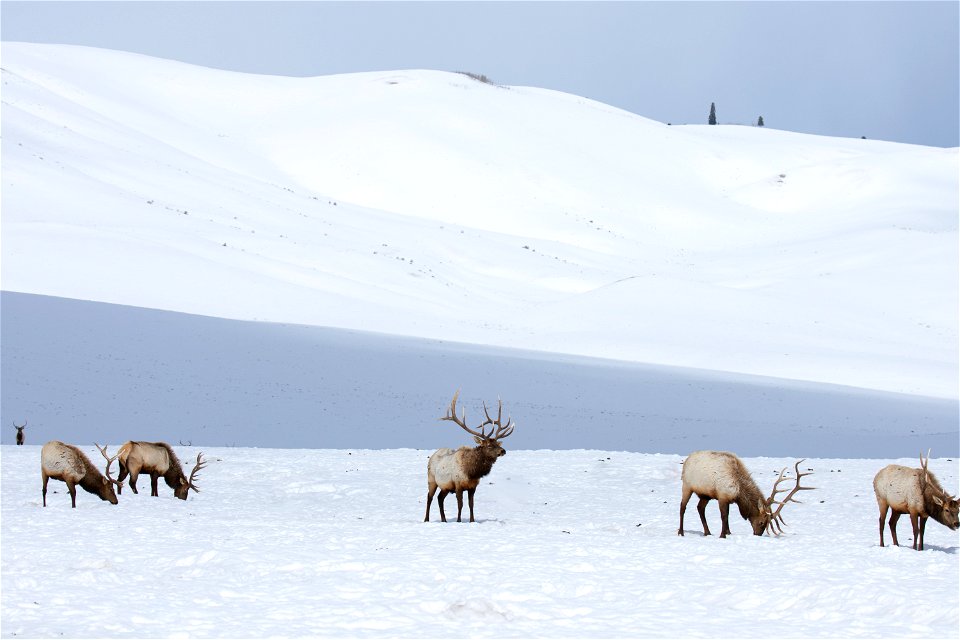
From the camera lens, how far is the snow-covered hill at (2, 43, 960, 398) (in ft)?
130

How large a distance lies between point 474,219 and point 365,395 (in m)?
40.3

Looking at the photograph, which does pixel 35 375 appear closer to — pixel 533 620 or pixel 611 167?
pixel 533 620

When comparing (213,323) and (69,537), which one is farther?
(213,323)

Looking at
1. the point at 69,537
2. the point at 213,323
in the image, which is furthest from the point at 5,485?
the point at 213,323

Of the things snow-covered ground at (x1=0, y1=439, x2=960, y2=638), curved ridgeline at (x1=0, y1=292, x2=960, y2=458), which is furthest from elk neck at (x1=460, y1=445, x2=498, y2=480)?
curved ridgeline at (x1=0, y1=292, x2=960, y2=458)

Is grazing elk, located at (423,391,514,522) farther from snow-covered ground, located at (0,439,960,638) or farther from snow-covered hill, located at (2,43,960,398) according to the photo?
snow-covered hill, located at (2,43,960,398)

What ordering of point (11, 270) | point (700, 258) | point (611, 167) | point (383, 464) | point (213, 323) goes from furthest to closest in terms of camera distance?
point (611, 167)
point (700, 258)
point (11, 270)
point (213, 323)
point (383, 464)

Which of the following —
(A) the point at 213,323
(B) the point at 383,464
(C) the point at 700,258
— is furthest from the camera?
(C) the point at 700,258

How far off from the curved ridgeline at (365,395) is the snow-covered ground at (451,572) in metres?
7.08

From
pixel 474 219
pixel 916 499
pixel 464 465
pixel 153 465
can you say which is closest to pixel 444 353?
pixel 153 465

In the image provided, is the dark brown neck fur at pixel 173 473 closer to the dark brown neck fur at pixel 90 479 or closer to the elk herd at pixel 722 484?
the elk herd at pixel 722 484

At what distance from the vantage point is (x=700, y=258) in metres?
62.1

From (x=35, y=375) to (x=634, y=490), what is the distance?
16.0 metres

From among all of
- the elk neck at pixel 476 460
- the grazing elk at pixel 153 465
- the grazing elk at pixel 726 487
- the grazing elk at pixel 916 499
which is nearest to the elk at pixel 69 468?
the grazing elk at pixel 153 465
